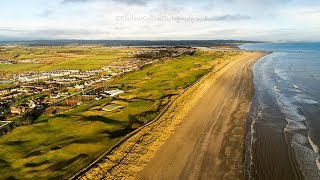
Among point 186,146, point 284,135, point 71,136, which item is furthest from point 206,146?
point 71,136

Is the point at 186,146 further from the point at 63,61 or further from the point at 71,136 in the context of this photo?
the point at 63,61

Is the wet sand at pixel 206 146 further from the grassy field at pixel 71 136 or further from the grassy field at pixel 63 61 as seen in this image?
the grassy field at pixel 63 61

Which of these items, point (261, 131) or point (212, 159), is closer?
point (212, 159)

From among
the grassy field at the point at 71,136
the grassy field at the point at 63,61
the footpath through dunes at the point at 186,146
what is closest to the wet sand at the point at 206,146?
the footpath through dunes at the point at 186,146

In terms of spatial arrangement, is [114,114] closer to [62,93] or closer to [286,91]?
[62,93]

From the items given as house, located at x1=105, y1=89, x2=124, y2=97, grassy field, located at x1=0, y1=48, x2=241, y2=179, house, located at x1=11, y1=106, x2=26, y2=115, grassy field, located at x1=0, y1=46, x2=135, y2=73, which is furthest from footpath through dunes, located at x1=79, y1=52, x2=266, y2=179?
grassy field, located at x1=0, y1=46, x2=135, y2=73

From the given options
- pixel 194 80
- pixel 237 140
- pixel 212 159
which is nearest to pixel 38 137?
pixel 212 159

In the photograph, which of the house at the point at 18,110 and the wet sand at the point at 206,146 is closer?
the wet sand at the point at 206,146
